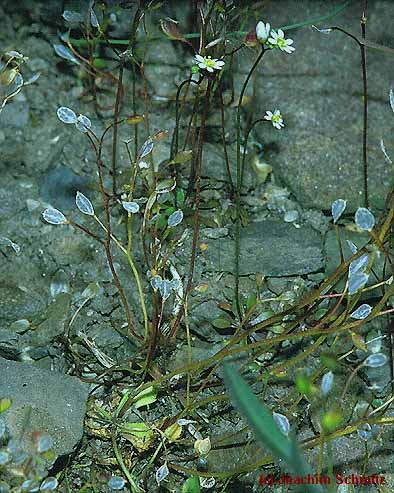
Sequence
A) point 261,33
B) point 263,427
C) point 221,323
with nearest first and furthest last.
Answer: point 263,427
point 261,33
point 221,323

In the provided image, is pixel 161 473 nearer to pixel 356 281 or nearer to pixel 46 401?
pixel 46 401

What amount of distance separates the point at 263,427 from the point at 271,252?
0.91 m

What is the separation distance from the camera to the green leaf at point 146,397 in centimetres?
159

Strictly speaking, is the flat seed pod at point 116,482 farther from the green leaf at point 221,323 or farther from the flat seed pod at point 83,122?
the flat seed pod at point 83,122

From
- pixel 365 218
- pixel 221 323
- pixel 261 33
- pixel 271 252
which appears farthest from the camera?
pixel 271 252

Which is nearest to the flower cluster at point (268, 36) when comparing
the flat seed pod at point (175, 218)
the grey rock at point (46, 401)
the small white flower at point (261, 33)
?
the small white flower at point (261, 33)

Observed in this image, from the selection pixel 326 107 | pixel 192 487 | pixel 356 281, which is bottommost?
pixel 192 487

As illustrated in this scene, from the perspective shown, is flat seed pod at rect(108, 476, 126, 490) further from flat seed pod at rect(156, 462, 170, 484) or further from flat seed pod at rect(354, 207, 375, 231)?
flat seed pod at rect(354, 207, 375, 231)

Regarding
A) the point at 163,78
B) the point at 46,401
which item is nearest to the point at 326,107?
the point at 163,78

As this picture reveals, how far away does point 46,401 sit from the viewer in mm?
1529

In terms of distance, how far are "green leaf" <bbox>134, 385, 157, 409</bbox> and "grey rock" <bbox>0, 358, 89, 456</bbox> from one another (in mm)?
111

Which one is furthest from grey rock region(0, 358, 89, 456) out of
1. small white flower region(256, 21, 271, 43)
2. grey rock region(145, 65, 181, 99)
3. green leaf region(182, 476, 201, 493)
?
grey rock region(145, 65, 181, 99)

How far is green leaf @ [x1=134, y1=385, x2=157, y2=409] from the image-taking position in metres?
1.59

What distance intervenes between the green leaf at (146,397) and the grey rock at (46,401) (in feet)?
0.36
